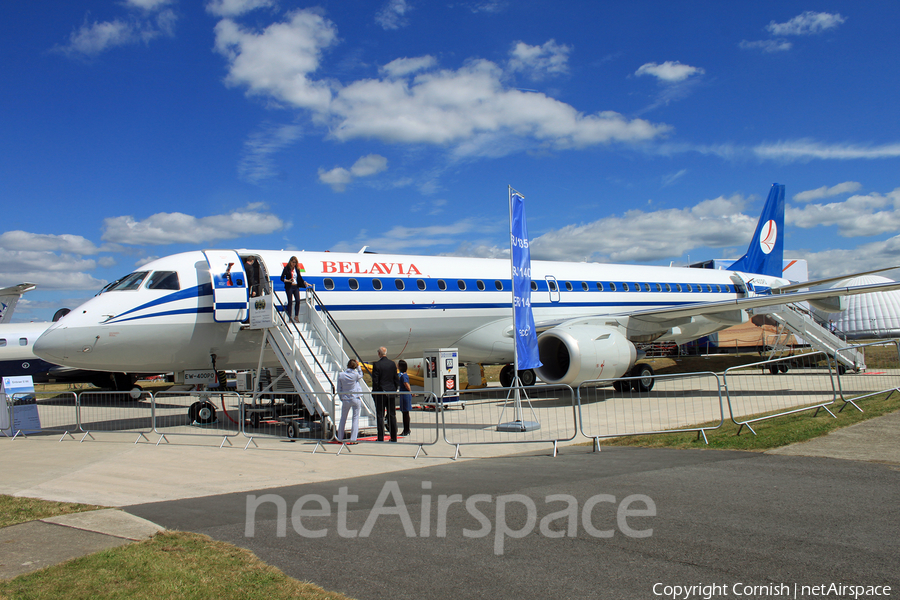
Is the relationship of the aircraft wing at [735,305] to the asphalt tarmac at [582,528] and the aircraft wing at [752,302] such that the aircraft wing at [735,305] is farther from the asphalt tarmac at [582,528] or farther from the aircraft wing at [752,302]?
the asphalt tarmac at [582,528]

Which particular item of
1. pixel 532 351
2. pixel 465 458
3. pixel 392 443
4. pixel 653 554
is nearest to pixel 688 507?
pixel 653 554

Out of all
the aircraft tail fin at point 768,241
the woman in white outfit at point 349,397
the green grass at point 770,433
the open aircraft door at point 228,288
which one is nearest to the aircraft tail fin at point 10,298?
the open aircraft door at point 228,288

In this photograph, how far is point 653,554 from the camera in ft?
15.2

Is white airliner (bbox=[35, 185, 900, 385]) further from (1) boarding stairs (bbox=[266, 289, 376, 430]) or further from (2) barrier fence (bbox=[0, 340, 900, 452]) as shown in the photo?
(2) barrier fence (bbox=[0, 340, 900, 452])

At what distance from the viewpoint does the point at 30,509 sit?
656 centimetres

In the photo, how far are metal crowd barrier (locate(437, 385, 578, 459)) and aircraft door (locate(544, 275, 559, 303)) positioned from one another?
2808mm

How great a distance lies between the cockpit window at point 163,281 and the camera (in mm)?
12749

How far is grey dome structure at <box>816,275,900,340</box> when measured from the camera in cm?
4259

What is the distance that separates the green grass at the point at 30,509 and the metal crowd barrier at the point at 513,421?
498cm

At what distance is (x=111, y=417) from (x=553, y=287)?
13.1m

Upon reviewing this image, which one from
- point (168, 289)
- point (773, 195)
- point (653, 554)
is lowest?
Result: point (653, 554)

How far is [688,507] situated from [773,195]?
2466cm

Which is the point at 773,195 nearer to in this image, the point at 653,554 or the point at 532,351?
the point at 532,351

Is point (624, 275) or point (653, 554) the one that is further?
point (624, 275)
